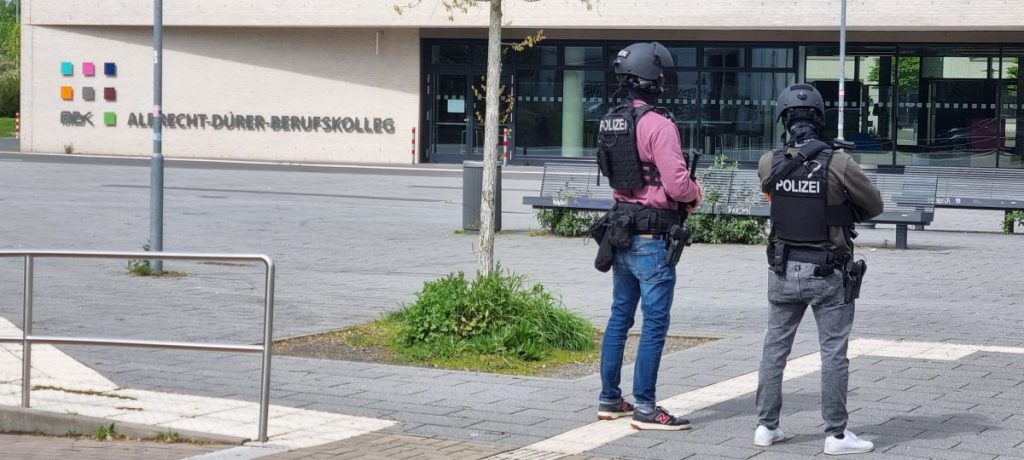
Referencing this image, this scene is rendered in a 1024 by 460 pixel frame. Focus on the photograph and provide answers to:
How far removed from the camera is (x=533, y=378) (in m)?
8.01

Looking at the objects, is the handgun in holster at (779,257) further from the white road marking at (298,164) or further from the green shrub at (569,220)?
the white road marking at (298,164)

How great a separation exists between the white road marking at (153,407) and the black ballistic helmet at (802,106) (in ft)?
7.72

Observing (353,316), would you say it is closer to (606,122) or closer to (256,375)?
(256,375)

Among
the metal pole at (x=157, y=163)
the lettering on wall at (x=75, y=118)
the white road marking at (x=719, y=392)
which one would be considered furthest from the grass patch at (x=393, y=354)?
the lettering on wall at (x=75, y=118)

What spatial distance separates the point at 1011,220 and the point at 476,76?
2078 cm

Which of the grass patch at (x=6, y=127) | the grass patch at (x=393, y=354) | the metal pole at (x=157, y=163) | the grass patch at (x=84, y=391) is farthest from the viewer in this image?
the grass patch at (x=6, y=127)

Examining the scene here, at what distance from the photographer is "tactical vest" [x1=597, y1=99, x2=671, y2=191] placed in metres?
6.56

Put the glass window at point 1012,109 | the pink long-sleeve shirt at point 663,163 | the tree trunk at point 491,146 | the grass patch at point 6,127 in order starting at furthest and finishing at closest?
the grass patch at point 6,127, the glass window at point 1012,109, the tree trunk at point 491,146, the pink long-sleeve shirt at point 663,163

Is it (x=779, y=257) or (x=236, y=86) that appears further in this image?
(x=236, y=86)

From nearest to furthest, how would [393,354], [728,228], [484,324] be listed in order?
[484,324] < [393,354] < [728,228]

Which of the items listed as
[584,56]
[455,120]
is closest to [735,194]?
[584,56]

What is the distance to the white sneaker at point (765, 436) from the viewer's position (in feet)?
20.7

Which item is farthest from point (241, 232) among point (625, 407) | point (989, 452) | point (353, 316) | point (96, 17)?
point (96, 17)

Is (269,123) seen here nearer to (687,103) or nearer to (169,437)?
(687,103)
